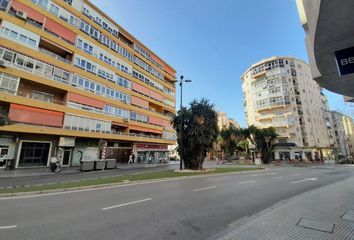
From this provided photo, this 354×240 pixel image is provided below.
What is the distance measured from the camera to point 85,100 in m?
29.0

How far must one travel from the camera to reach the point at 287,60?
201 ft

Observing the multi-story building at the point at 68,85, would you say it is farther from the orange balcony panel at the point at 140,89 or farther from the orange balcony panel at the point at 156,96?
the orange balcony panel at the point at 156,96

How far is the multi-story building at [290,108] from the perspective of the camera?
56.2 metres

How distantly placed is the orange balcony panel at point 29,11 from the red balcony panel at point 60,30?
0.80 metres

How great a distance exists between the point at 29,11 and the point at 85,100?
40.8ft

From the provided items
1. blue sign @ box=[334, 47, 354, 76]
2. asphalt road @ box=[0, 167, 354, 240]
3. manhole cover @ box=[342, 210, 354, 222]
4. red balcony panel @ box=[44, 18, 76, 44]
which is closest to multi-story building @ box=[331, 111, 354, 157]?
manhole cover @ box=[342, 210, 354, 222]

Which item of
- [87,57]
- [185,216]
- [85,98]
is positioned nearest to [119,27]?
[87,57]

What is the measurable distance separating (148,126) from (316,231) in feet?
128

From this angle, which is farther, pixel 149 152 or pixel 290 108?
pixel 290 108

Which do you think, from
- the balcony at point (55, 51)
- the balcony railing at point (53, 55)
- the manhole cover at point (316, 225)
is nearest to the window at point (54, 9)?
the balcony at point (55, 51)

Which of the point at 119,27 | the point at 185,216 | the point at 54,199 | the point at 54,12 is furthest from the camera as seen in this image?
the point at 119,27

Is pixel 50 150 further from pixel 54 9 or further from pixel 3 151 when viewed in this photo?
pixel 54 9

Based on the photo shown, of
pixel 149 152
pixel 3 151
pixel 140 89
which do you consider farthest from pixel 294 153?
pixel 3 151

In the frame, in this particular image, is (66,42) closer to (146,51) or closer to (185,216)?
(146,51)
